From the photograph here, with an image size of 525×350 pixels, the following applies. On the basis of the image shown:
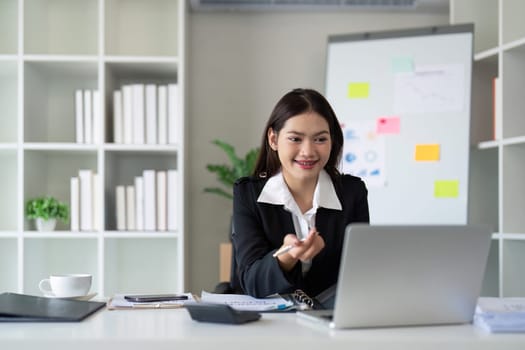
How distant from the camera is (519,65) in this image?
304cm

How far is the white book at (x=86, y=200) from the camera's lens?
3.25 meters

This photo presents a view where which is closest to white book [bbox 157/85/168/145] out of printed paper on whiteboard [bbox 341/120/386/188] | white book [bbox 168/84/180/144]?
white book [bbox 168/84/180/144]

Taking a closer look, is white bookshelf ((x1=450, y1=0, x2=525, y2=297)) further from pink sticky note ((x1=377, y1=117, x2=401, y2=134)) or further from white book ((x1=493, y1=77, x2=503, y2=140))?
pink sticky note ((x1=377, y1=117, x2=401, y2=134))

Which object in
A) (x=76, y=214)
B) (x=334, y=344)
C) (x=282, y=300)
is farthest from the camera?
(x=76, y=214)

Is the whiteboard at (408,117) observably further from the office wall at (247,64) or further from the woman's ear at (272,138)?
the woman's ear at (272,138)

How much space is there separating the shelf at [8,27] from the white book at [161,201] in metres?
1.02

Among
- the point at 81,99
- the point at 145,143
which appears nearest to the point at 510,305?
the point at 145,143

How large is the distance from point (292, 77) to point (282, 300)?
2.38 meters

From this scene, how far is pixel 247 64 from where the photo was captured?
12.3ft

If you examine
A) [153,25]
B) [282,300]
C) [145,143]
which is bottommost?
[282,300]

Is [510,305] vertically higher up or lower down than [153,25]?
lower down

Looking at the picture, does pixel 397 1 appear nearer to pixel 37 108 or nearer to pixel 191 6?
pixel 191 6

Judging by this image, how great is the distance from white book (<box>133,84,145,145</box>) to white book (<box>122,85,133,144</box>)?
0.05 ft

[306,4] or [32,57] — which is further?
[306,4]
